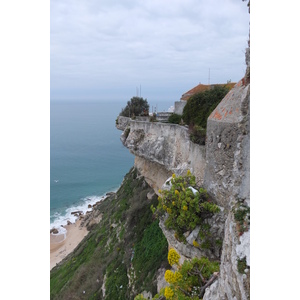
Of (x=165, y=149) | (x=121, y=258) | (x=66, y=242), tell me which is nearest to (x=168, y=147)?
(x=165, y=149)

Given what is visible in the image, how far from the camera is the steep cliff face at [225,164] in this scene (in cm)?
332

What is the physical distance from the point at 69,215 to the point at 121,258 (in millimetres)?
25454

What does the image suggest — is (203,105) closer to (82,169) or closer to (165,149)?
(165,149)

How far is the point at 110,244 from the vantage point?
17016 mm

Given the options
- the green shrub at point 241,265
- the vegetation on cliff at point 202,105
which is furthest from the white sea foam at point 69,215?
the green shrub at point 241,265

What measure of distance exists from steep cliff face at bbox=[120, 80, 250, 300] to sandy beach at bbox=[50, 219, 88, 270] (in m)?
17.8

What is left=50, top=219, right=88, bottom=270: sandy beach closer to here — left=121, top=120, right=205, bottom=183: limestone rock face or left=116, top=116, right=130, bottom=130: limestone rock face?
left=116, top=116, right=130, bottom=130: limestone rock face

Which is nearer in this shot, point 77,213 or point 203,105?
point 203,105

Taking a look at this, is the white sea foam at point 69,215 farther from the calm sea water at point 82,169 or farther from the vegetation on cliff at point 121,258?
the vegetation on cliff at point 121,258

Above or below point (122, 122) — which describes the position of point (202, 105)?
above

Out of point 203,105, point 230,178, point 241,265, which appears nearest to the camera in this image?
point 241,265

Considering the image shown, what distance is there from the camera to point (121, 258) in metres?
14.7
